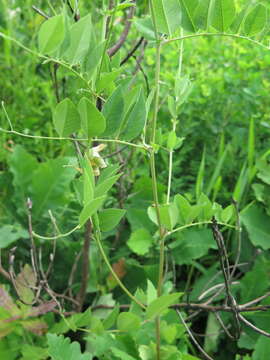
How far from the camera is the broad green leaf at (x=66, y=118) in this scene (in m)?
0.59

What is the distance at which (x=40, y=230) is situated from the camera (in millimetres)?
1287

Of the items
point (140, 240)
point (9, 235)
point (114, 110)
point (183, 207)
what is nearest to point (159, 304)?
point (183, 207)

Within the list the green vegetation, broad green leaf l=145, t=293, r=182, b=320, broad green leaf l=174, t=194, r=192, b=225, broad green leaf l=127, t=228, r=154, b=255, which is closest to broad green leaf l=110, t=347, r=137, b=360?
the green vegetation

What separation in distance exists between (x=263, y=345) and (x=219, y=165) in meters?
0.46

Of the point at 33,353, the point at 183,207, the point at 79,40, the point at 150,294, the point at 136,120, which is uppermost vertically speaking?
the point at 79,40

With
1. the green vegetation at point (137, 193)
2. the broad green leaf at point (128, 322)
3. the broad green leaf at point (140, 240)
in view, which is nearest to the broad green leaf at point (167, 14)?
the green vegetation at point (137, 193)

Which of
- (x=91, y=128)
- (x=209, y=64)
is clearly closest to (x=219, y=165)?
(x=209, y=64)

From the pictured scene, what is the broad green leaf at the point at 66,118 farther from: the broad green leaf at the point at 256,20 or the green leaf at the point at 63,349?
the green leaf at the point at 63,349

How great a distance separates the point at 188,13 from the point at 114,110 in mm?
150

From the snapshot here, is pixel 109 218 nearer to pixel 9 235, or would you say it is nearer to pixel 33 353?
pixel 33 353

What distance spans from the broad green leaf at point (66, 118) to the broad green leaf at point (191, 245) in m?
0.65

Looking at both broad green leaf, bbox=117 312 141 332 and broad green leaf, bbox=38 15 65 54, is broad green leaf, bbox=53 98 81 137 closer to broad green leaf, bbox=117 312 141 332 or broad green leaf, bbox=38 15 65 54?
broad green leaf, bbox=38 15 65 54

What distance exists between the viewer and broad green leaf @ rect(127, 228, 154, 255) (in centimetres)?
116

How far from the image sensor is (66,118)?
605mm
